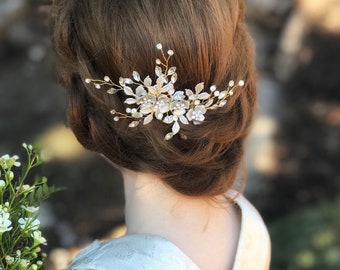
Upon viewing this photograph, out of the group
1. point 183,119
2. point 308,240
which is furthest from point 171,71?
point 308,240

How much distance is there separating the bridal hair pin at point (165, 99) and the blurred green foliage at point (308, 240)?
64.3 inches

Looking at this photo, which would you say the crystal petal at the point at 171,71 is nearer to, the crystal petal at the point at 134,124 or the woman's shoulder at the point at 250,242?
the crystal petal at the point at 134,124

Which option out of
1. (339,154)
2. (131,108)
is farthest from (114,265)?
(339,154)

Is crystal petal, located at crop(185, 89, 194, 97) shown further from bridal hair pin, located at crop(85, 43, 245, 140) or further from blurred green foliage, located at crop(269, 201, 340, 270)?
blurred green foliage, located at crop(269, 201, 340, 270)

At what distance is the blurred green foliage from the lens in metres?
2.72

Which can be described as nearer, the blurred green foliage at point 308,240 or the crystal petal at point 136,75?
the crystal petal at point 136,75

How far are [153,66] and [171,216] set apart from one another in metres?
0.39

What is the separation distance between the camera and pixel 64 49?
1.33 m

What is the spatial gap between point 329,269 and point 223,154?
146 cm

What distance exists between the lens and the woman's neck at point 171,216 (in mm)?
1398

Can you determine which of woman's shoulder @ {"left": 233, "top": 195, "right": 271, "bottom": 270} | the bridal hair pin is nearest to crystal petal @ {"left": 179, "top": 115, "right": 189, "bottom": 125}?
the bridal hair pin

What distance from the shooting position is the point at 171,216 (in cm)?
141

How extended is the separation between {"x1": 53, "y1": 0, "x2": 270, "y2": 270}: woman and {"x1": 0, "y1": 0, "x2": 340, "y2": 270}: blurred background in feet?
4.83

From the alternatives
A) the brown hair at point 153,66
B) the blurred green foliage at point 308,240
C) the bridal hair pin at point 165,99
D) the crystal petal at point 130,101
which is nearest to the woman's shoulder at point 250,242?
the brown hair at point 153,66
